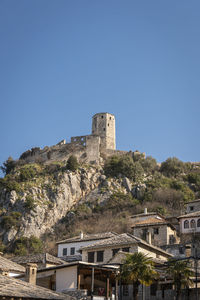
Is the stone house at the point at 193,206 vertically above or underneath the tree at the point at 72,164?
underneath

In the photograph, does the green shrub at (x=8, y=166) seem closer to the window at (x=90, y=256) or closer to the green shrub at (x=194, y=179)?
the green shrub at (x=194, y=179)

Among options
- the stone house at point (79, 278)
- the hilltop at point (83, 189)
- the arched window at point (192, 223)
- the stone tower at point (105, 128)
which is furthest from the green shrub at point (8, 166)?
the stone house at point (79, 278)

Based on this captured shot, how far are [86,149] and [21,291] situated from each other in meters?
88.3

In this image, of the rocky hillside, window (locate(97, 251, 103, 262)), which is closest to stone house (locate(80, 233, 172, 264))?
window (locate(97, 251, 103, 262))

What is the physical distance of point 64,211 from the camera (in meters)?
98.6

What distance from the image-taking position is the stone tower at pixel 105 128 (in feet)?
386

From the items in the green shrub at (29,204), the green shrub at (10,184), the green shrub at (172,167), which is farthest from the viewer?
the green shrub at (172,167)

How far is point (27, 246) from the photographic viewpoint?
82.6m

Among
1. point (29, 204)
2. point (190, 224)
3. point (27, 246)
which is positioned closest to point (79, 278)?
point (190, 224)

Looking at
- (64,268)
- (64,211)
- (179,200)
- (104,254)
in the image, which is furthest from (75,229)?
(64,268)

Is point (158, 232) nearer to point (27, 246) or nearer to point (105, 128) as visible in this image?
point (27, 246)

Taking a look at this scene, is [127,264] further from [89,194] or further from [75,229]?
[89,194]

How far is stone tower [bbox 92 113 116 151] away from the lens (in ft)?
386

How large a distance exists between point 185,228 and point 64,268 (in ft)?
105
